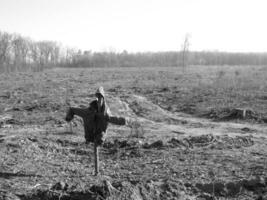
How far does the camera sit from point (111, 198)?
4133mm

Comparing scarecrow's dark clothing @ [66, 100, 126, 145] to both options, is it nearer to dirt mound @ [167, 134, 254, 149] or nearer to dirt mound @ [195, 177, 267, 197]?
dirt mound @ [195, 177, 267, 197]

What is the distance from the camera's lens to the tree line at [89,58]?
207ft

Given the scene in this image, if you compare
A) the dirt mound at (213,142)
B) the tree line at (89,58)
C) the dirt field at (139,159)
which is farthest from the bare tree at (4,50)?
the dirt mound at (213,142)

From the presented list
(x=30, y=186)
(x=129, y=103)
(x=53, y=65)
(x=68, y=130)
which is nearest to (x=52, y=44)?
(x=53, y=65)

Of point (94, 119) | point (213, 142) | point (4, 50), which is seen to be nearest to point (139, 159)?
point (94, 119)

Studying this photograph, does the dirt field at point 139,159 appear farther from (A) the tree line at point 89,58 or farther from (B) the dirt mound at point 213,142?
(A) the tree line at point 89,58

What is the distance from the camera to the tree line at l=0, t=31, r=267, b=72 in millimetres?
62969

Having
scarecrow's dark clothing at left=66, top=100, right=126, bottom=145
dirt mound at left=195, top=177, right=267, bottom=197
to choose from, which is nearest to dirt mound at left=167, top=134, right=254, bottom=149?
dirt mound at left=195, top=177, right=267, bottom=197

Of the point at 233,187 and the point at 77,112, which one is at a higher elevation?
the point at 77,112

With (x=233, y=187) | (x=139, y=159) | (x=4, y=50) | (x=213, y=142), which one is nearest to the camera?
(x=233, y=187)

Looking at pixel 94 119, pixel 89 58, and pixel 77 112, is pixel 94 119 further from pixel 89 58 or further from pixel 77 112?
pixel 89 58

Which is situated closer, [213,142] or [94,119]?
[94,119]

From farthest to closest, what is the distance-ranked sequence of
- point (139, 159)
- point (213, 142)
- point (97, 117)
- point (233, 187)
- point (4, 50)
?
point (4, 50)
point (213, 142)
point (139, 159)
point (233, 187)
point (97, 117)

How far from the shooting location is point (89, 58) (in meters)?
70.7
